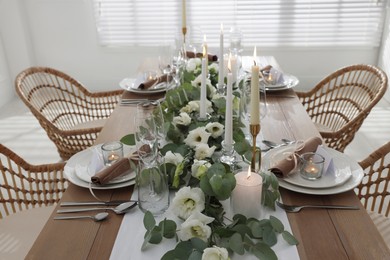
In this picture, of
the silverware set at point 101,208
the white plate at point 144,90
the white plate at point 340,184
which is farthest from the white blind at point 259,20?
the silverware set at point 101,208

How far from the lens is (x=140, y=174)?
0.96 meters

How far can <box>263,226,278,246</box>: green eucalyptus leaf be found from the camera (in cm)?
86

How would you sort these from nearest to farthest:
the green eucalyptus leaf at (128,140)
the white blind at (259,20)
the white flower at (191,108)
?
the green eucalyptus leaf at (128,140)
the white flower at (191,108)
the white blind at (259,20)

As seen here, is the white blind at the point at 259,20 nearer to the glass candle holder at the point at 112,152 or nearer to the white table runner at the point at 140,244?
the glass candle holder at the point at 112,152

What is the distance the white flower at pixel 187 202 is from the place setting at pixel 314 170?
293 millimetres

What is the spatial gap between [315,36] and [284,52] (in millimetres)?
329

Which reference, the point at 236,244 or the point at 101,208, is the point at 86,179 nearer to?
the point at 101,208

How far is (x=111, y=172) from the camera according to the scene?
3.62 feet

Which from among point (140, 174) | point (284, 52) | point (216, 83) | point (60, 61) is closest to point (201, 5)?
point (284, 52)

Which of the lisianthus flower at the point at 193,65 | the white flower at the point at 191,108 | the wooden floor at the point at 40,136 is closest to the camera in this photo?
the white flower at the point at 191,108

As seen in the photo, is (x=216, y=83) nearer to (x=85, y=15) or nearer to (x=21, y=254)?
(x=21, y=254)

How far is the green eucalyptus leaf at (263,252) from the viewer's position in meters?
0.80

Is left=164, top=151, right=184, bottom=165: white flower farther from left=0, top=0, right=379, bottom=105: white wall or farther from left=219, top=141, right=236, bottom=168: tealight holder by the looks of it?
left=0, top=0, right=379, bottom=105: white wall

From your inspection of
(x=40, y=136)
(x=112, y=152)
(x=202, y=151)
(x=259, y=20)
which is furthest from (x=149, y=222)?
(x=259, y=20)
